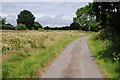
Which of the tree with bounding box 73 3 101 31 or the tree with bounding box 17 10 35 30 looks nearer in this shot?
the tree with bounding box 73 3 101 31

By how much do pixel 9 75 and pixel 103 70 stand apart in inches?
210

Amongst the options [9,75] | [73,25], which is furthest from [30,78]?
[73,25]

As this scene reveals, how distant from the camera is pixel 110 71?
1700 cm

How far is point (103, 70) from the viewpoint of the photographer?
707 inches

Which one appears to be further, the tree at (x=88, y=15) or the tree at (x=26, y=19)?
the tree at (x=26, y=19)

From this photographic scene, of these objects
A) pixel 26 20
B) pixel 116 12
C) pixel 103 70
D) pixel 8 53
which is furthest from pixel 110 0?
pixel 26 20

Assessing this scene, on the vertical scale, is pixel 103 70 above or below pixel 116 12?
below

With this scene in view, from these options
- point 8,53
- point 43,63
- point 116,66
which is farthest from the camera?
point 8,53

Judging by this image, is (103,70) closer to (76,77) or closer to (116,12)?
(76,77)

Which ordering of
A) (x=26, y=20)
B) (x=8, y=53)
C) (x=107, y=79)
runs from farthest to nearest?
1. (x=26, y=20)
2. (x=8, y=53)
3. (x=107, y=79)

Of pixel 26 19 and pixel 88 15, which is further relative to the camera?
pixel 26 19

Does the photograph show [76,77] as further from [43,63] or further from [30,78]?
[43,63]

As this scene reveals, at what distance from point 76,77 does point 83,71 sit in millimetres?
2090

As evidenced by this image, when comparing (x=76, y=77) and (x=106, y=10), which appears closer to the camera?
(x=76, y=77)
